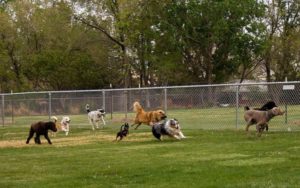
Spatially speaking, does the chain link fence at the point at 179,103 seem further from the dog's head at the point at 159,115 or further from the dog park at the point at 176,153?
the dog's head at the point at 159,115

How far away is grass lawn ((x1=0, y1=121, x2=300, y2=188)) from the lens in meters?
10.2

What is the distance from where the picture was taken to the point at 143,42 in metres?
58.7

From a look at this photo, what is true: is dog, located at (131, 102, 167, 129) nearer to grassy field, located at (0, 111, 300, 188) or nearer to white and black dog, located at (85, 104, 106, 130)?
A: white and black dog, located at (85, 104, 106, 130)

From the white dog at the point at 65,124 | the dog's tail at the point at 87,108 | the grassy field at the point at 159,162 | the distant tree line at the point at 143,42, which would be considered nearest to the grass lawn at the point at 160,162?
the grassy field at the point at 159,162

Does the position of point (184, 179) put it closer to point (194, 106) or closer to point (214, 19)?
point (194, 106)

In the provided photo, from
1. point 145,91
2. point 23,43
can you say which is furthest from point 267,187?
point 23,43

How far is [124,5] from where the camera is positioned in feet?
178

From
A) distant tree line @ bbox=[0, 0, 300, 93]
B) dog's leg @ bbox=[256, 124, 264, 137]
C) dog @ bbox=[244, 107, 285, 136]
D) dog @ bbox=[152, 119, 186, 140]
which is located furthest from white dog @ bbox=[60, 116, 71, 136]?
Result: distant tree line @ bbox=[0, 0, 300, 93]

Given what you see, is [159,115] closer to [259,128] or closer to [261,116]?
[259,128]

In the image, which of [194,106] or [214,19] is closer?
[194,106]

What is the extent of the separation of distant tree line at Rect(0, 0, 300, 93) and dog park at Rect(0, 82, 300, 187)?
2760 centimetres

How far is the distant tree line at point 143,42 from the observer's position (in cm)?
5488

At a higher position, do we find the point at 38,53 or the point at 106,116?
the point at 38,53

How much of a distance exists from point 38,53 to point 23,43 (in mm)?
3376
